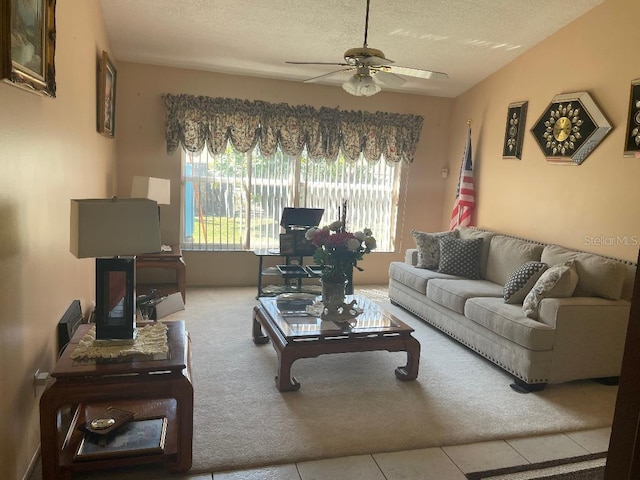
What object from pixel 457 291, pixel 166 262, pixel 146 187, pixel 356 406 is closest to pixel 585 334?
pixel 457 291

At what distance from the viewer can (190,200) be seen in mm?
5566

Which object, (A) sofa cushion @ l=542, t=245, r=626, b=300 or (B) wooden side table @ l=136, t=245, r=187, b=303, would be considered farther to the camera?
(B) wooden side table @ l=136, t=245, r=187, b=303

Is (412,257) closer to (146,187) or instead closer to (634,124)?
(634,124)

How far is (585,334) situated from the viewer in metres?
3.32

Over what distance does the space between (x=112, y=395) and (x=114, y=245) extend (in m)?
0.67

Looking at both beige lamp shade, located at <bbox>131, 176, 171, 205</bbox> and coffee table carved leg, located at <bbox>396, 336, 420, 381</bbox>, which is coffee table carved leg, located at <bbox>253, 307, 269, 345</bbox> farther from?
beige lamp shade, located at <bbox>131, 176, 171, 205</bbox>

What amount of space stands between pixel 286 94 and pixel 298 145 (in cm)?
63

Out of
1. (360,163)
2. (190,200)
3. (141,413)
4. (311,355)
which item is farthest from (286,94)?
(141,413)

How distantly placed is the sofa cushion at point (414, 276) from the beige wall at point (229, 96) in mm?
1148

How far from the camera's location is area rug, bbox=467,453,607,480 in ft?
7.59

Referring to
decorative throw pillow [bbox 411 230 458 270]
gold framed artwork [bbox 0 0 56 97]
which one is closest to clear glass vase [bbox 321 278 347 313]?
decorative throw pillow [bbox 411 230 458 270]

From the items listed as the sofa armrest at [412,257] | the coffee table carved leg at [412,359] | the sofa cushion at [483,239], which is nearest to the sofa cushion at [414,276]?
the sofa armrest at [412,257]

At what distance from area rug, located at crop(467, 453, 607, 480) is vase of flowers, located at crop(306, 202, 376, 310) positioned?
1616 millimetres

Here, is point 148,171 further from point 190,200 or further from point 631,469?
point 631,469
